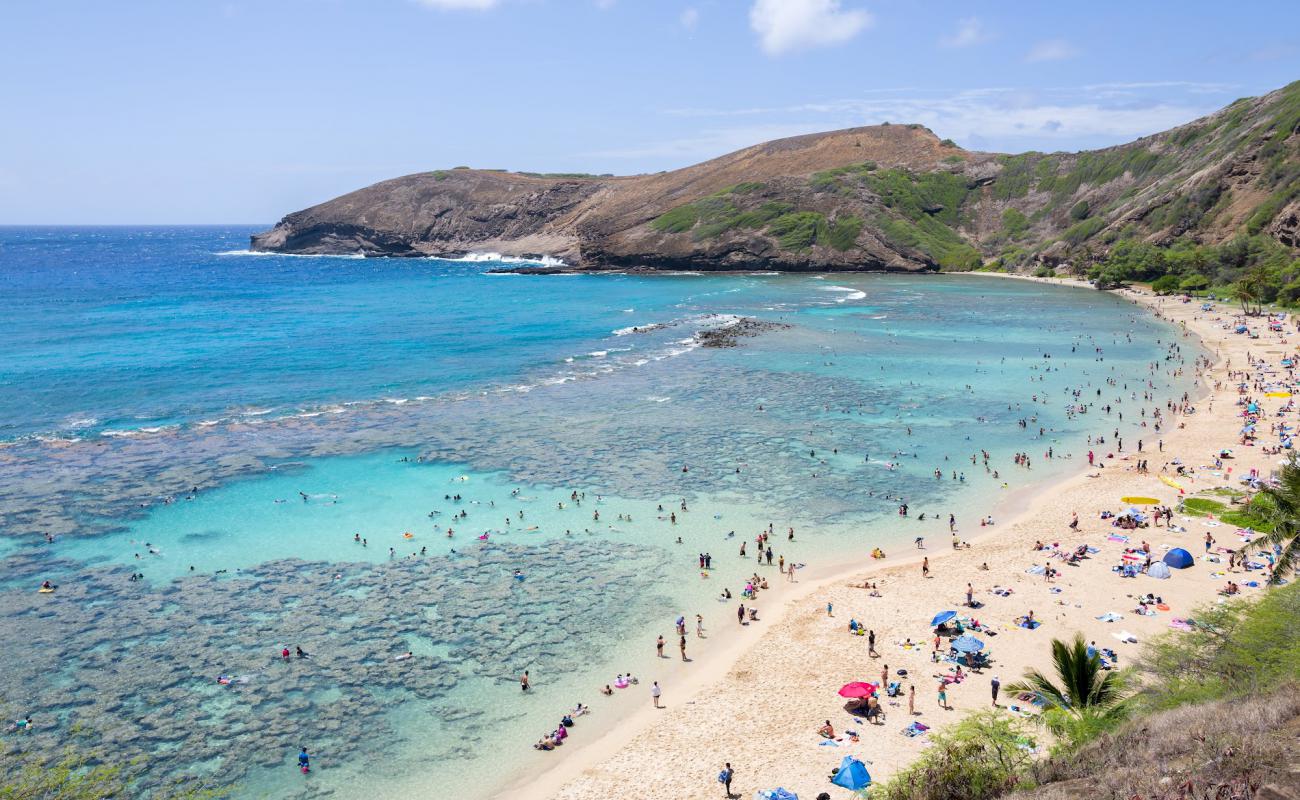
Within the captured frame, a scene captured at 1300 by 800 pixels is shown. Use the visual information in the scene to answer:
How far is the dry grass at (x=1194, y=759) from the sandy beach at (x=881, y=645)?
7630 millimetres

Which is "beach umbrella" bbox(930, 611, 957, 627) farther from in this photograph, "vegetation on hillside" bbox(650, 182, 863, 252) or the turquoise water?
"vegetation on hillside" bbox(650, 182, 863, 252)

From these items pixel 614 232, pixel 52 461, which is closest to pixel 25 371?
pixel 52 461

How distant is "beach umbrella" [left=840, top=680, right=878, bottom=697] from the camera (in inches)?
982

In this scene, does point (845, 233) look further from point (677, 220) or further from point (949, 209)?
point (677, 220)

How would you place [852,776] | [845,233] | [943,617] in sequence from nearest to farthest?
1. [852,776]
2. [943,617]
3. [845,233]

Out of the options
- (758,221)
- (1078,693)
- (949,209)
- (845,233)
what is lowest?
(1078,693)

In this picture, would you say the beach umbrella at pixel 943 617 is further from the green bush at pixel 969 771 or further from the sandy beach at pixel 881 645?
the green bush at pixel 969 771

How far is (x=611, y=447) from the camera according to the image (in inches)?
2095

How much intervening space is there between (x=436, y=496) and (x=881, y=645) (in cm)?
2534

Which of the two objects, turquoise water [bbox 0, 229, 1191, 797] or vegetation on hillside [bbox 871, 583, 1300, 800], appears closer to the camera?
vegetation on hillside [bbox 871, 583, 1300, 800]

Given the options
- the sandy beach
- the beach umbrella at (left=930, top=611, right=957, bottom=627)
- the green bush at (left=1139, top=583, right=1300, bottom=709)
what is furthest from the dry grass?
the beach umbrella at (left=930, top=611, right=957, bottom=627)

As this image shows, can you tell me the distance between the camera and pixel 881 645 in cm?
2917

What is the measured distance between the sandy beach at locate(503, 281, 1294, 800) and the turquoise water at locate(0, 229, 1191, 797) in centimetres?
145

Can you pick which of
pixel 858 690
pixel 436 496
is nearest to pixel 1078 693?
pixel 858 690
